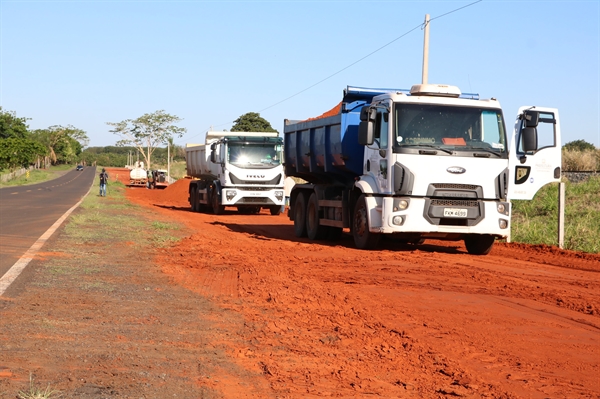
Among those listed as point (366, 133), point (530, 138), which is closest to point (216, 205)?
point (366, 133)

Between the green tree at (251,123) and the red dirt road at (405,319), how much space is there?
7446cm

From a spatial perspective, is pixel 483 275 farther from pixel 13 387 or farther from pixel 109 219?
pixel 109 219

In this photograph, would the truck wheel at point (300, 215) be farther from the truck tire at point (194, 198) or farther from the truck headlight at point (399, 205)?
the truck tire at point (194, 198)

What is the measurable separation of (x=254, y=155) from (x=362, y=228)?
13770mm

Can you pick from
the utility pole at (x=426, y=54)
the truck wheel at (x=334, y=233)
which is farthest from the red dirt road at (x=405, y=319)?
the utility pole at (x=426, y=54)

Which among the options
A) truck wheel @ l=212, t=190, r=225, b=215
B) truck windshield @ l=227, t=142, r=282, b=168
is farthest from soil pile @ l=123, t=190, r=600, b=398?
truck wheel @ l=212, t=190, r=225, b=215

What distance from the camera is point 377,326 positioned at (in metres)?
7.66

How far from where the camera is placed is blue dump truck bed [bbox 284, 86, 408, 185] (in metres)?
16.8

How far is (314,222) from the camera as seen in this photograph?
19.1 meters

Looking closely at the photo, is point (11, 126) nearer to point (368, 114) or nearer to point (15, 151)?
point (15, 151)

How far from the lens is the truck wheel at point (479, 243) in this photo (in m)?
15.8

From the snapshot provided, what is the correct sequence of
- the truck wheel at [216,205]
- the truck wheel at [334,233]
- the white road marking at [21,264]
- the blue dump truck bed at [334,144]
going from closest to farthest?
the white road marking at [21,264] → the blue dump truck bed at [334,144] → the truck wheel at [334,233] → the truck wheel at [216,205]

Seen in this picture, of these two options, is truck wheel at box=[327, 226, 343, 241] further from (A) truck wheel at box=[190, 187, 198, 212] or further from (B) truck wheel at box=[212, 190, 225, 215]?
(A) truck wheel at box=[190, 187, 198, 212]

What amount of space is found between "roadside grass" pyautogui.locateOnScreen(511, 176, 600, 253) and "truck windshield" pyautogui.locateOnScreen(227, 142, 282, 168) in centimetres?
883
